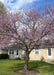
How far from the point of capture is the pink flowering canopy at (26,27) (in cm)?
1120

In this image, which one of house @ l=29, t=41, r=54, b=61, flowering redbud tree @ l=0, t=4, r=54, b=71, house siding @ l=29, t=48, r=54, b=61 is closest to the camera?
flowering redbud tree @ l=0, t=4, r=54, b=71

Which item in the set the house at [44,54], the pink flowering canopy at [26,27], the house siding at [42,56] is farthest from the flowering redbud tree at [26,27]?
the house siding at [42,56]

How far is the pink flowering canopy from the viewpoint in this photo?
36.7ft

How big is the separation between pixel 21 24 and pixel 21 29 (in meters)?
0.74

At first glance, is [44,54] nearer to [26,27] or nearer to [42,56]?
[42,56]

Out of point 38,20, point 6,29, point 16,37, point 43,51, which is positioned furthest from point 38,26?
point 43,51

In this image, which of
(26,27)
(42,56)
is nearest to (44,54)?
(42,56)

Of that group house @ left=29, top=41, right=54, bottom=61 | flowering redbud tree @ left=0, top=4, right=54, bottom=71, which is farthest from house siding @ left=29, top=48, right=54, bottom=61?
flowering redbud tree @ left=0, top=4, right=54, bottom=71

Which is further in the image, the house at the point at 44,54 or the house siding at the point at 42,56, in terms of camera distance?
the house siding at the point at 42,56

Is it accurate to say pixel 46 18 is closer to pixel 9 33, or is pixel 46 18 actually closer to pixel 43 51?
pixel 9 33

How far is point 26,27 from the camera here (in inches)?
473

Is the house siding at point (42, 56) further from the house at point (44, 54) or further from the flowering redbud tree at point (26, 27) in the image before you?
the flowering redbud tree at point (26, 27)

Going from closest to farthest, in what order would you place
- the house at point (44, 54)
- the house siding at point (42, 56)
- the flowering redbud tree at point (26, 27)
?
1. the flowering redbud tree at point (26, 27)
2. the house at point (44, 54)
3. the house siding at point (42, 56)

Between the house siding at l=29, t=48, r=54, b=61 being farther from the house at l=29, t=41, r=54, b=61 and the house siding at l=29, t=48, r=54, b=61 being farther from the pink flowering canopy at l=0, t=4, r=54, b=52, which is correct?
the pink flowering canopy at l=0, t=4, r=54, b=52
